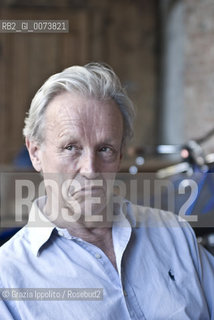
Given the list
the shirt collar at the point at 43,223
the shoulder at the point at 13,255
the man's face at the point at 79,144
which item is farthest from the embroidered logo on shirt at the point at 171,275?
the shoulder at the point at 13,255

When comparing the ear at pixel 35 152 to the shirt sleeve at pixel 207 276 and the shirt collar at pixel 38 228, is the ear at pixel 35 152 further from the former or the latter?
the shirt sleeve at pixel 207 276

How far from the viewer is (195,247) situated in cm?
132

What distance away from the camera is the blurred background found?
16.2ft

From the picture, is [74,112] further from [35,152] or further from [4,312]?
[4,312]

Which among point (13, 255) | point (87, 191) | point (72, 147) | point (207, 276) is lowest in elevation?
point (207, 276)

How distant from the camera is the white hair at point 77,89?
3.89ft

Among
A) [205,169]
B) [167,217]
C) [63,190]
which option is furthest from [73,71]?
[205,169]

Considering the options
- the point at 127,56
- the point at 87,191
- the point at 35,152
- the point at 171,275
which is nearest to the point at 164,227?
the point at 171,275

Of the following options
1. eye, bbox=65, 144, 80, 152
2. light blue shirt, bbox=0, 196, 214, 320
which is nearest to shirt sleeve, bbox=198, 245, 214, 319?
light blue shirt, bbox=0, 196, 214, 320

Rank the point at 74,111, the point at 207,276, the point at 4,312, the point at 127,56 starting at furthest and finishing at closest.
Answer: the point at 127,56 → the point at 207,276 → the point at 74,111 → the point at 4,312

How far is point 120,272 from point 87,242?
0.38 ft

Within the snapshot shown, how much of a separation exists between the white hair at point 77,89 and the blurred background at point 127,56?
11.5 feet

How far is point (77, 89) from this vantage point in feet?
3.89

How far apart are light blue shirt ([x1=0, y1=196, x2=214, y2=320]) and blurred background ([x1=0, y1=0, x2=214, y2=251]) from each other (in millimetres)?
3463
